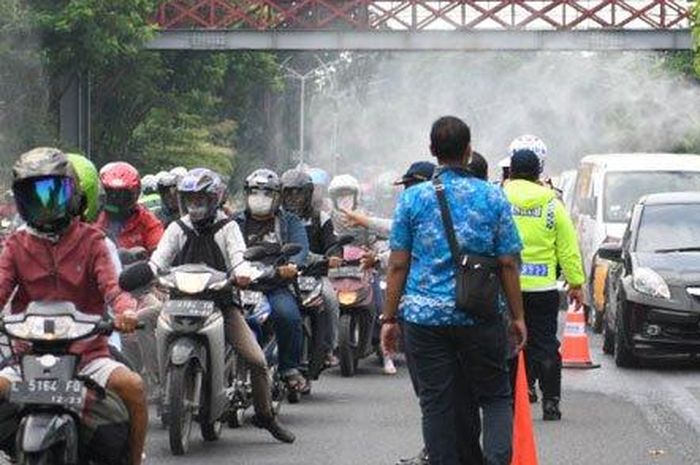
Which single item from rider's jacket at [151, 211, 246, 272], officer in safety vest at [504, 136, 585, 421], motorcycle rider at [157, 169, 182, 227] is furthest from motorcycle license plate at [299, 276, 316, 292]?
rider's jacket at [151, 211, 246, 272]

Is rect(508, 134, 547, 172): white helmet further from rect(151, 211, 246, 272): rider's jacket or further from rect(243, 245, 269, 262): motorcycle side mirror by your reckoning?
rect(243, 245, 269, 262): motorcycle side mirror

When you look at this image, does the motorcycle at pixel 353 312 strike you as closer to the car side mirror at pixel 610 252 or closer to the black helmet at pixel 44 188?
the car side mirror at pixel 610 252

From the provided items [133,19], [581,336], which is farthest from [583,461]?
[133,19]

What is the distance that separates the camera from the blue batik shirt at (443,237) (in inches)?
380

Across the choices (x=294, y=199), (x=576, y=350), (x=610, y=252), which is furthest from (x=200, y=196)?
(x=576, y=350)

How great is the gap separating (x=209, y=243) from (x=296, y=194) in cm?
388

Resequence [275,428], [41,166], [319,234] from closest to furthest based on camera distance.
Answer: [41,166]
[275,428]
[319,234]

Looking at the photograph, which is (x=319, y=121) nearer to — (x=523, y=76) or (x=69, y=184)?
(x=523, y=76)

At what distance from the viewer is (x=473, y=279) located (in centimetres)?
961

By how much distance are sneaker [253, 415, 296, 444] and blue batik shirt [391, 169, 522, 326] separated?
3.58 metres

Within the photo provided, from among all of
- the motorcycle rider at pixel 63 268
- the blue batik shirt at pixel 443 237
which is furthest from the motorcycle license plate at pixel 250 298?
the motorcycle rider at pixel 63 268

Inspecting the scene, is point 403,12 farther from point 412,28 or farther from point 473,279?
point 473,279

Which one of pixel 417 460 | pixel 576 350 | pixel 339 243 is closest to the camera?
pixel 417 460

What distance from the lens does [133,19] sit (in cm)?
5769
